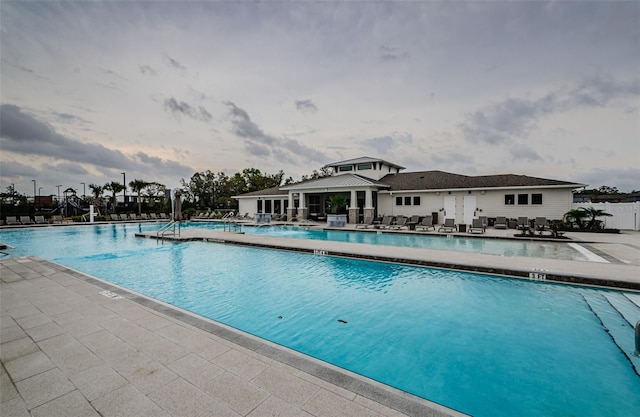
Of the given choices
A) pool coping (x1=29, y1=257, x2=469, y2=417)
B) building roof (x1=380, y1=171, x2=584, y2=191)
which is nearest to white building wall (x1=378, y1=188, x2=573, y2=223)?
building roof (x1=380, y1=171, x2=584, y2=191)

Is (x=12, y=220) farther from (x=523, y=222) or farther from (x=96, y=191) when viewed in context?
(x=523, y=222)

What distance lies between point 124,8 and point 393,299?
14.1 meters

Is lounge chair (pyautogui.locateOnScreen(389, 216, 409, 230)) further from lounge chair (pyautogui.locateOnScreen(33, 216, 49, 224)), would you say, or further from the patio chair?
the patio chair

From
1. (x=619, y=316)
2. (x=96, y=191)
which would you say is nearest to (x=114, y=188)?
(x=96, y=191)

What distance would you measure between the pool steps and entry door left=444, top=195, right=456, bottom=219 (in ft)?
47.5

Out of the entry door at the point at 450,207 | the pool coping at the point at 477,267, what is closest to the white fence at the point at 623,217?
the pool coping at the point at 477,267

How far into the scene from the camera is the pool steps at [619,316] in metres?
3.96

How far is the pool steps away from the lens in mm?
3961

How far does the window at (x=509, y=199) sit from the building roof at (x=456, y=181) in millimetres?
795

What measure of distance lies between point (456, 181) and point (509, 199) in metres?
3.69

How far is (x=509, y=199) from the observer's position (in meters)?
18.3

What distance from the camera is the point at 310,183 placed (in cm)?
2520

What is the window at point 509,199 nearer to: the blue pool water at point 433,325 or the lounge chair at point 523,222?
the lounge chair at point 523,222

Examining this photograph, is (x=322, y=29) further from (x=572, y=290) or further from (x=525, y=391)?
(x=525, y=391)
